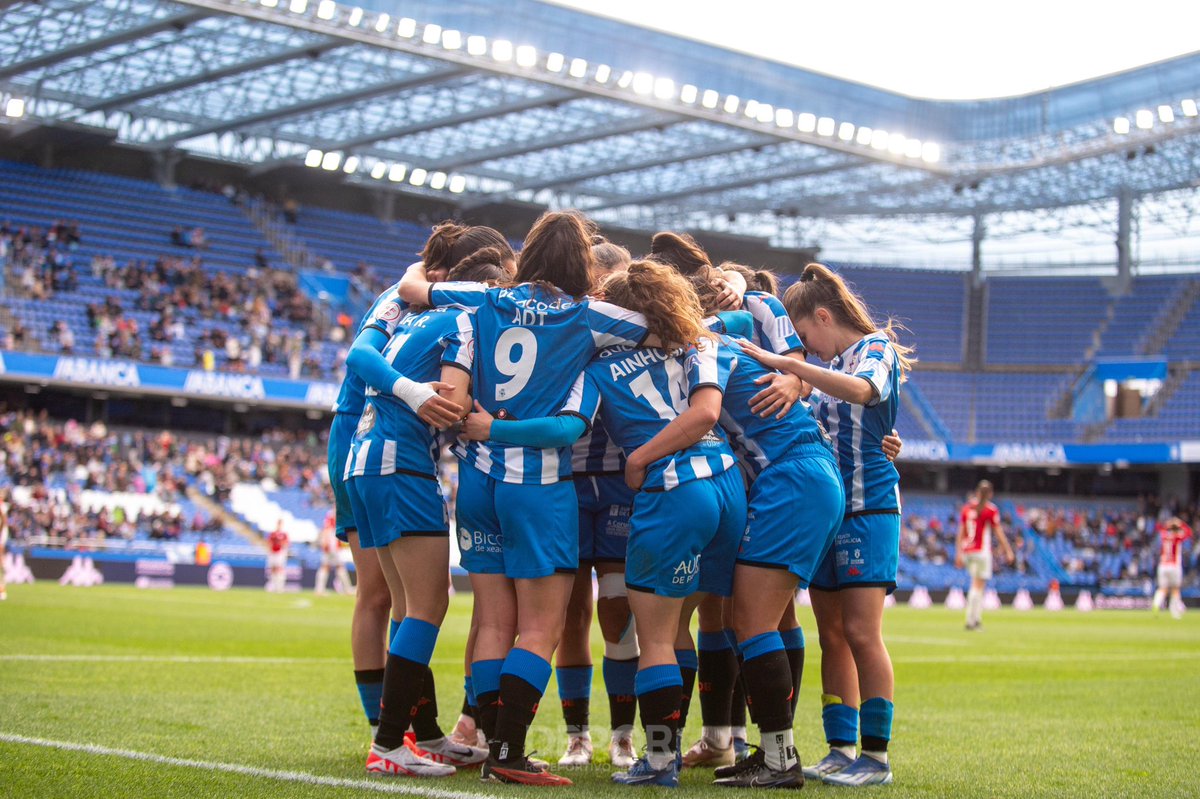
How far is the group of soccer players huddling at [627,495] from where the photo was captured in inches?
201

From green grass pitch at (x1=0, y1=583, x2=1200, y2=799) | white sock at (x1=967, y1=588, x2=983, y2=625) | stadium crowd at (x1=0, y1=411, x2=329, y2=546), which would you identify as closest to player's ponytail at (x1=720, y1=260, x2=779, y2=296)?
green grass pitch at (x1=0, y1=583, x2=1200, y2=799)

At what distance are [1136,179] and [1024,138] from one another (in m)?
4.88

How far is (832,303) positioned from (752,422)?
31.5 inches

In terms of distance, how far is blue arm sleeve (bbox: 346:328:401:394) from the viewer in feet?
17.6

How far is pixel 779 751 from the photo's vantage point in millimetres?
5105

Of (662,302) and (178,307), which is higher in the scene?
(178,307)

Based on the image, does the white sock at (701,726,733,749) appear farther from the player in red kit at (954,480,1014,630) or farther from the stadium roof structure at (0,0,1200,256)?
the stadium roof structure at (0,0,1200,256)

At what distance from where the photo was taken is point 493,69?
3209 centimetres

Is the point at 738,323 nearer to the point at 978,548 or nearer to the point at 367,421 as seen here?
the point at 367,421

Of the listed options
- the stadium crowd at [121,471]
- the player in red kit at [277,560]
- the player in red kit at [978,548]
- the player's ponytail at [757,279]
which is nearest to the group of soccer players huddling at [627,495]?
the player's ponytail at [757,279]

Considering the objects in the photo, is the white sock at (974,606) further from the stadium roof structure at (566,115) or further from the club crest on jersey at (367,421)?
the stadium roof structure at (566,115)

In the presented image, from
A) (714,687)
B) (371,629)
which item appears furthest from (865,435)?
(371,629)

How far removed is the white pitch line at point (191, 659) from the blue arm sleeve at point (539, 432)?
5957mm

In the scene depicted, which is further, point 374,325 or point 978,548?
point 978,548
